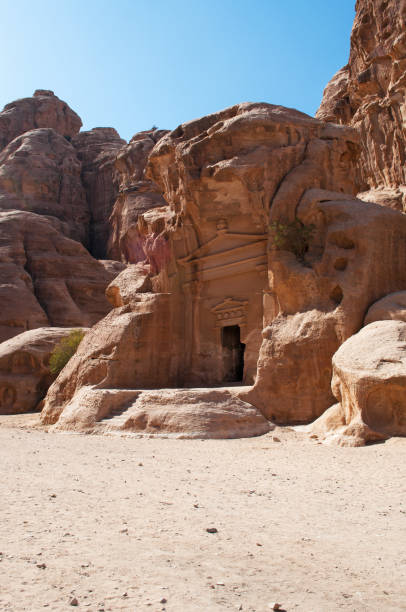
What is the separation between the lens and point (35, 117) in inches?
2596

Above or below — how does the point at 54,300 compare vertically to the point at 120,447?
above

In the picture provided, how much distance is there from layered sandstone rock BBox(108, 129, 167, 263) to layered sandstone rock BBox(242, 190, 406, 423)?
32424mm

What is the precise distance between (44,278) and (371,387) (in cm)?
3565

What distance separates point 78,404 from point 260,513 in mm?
11300

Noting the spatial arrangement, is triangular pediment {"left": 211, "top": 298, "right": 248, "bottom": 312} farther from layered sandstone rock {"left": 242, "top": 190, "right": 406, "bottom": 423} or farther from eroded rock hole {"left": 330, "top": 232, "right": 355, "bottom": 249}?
eroded rock hole {"left": 330, "top": 232, "right": 355, "bottom": 249}

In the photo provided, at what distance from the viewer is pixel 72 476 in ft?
26.7

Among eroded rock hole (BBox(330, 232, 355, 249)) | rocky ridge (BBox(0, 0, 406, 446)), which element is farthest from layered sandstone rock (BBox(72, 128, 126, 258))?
eroded rock hole (BBox(330, 232, 355, 249))

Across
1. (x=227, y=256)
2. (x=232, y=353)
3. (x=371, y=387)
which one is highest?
(x=227, y=256)

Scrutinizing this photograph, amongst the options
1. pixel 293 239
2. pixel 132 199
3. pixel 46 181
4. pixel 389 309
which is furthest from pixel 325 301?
pixel 46 181

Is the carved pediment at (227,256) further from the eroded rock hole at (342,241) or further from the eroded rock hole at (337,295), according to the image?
the eroded rock hole at (337,295)

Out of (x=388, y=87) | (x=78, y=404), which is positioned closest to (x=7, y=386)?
(x=78, y=404)

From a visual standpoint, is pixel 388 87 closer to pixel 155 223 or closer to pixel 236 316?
pixel 155 223

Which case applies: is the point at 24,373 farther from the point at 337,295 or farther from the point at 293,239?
the point at 337,295

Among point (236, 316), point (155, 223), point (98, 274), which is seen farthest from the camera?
point (98, 274)
